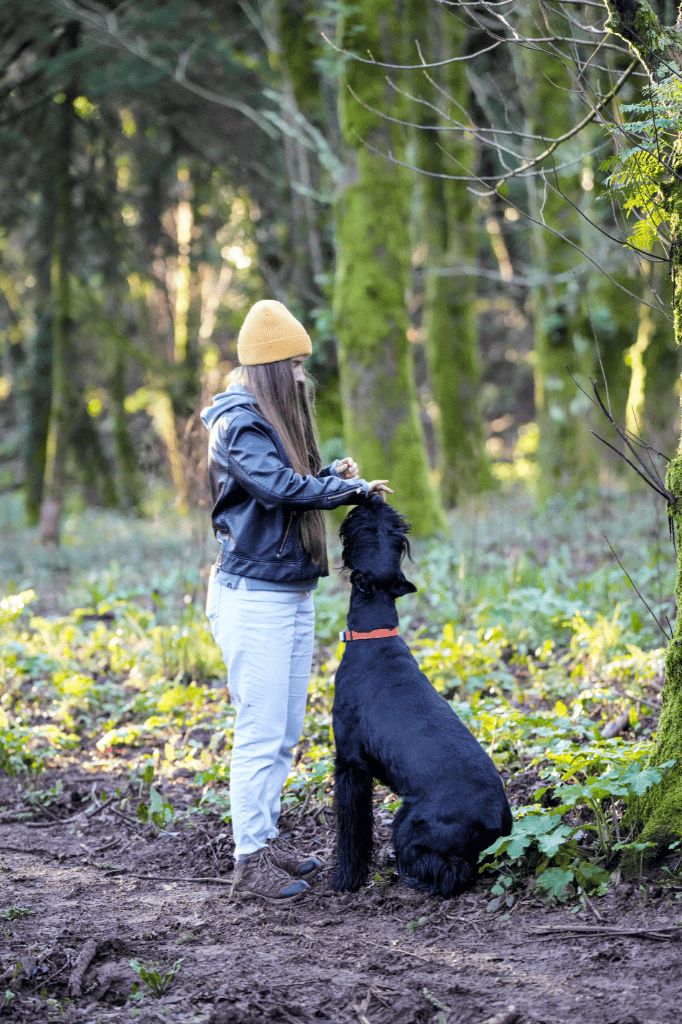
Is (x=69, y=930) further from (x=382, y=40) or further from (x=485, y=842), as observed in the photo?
(x=382, y=40)

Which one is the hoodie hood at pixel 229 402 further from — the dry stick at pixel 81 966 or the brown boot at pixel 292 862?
the dry stick at pixel 81 966

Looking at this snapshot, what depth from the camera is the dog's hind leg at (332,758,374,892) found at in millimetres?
3238

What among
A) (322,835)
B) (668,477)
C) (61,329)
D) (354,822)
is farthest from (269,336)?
(61,329)

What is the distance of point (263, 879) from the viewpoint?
129 inches

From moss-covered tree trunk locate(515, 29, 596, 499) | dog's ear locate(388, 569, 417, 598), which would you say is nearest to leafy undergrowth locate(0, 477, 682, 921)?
dog's ear locate(388, 569, 417, 598)

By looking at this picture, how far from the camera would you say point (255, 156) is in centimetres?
1298

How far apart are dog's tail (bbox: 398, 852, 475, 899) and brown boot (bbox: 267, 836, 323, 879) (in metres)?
0.54

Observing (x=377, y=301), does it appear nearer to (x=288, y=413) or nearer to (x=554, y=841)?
(x=288, y=413)

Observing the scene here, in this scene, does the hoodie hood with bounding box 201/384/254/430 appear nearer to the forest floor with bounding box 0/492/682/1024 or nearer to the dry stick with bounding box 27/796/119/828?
the forest floor with bounding box 0/492/682/1024

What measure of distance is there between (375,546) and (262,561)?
0.45 metres

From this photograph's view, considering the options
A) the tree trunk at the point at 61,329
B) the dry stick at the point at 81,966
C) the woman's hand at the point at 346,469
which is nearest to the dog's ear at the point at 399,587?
the woman's hand at the point at 346,469

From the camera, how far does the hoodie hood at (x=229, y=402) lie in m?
3.35

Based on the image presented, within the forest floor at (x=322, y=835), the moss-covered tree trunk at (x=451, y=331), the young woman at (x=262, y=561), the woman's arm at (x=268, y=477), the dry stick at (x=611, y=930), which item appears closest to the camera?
the forest floor at (x=322, y=835)

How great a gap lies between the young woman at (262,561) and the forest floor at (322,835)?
0.32 meters
